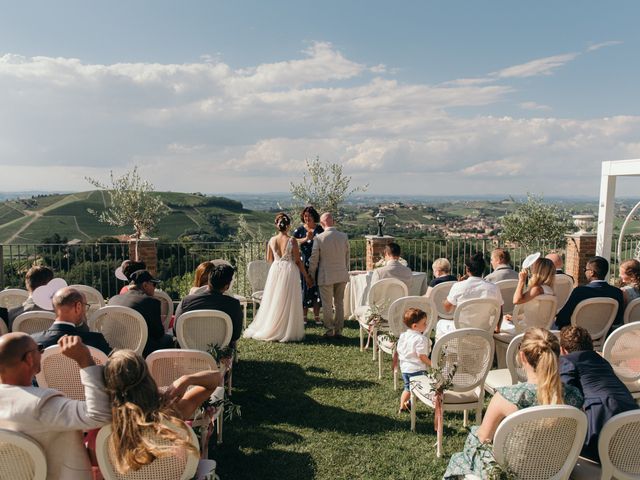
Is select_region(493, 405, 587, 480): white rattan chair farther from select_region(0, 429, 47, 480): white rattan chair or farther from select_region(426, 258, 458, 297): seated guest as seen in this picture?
select_region(426, 258, 458, 297): seated guest

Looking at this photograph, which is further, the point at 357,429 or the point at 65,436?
the point at 357,429

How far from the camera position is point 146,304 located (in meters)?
4.93

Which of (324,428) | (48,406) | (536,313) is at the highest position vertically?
(48,406)

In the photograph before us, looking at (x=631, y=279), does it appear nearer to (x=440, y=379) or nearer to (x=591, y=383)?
(x=440, y=379)

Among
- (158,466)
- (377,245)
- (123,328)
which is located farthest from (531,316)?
(377,245)

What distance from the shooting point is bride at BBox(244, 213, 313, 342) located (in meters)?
7.80

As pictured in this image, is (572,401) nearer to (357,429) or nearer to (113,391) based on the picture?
(357,429)

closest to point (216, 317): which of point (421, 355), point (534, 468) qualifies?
point (421, 355)

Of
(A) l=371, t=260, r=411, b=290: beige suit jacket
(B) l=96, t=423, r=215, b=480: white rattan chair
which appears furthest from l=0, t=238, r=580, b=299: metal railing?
(B) l=96, t=423, r=215, b=480: white rattan chair

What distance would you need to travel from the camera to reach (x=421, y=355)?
15.3 ft

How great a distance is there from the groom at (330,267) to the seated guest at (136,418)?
5484 mm

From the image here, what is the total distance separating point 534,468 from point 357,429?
2095mm

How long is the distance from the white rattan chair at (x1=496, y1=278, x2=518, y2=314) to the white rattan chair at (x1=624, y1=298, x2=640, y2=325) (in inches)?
47.1

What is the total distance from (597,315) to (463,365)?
2119mm
